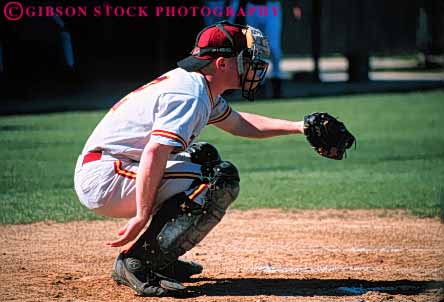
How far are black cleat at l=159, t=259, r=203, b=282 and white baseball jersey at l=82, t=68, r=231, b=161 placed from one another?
787mm

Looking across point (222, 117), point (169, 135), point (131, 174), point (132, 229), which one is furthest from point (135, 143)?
point (222, 117)

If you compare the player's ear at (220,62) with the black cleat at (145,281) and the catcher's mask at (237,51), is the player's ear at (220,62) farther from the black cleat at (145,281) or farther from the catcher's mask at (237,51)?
the black cleat at (145,281)

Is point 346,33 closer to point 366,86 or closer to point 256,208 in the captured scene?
point 366,86

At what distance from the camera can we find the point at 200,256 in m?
5.98

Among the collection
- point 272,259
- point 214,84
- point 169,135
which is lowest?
point 272,259

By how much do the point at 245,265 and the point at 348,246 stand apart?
0.91 metres

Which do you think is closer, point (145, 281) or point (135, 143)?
point (135, 143)

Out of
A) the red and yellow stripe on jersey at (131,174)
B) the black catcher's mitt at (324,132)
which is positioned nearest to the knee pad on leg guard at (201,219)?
the red and yellow stripe on jersey at (131,174)

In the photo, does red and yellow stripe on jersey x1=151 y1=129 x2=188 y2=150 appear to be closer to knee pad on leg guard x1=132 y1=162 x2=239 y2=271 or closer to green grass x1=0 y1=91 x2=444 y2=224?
knee pad on leg guard x1=132 y1=162 x2=239 y2=271

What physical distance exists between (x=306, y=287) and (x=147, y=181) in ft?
3.98

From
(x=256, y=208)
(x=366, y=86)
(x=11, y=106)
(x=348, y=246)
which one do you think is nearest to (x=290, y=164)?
(x=256, y=208)

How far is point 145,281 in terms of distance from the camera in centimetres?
488

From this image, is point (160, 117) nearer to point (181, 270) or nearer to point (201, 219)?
point (201, 219)

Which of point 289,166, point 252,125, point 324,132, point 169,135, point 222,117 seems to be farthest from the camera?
point 289,166
